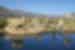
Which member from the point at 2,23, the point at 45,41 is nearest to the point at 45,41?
the point at 45,41

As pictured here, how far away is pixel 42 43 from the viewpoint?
2225 millimetres

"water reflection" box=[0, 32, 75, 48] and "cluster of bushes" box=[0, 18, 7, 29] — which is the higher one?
"cluster of bushes" box=[0, 18, 7, 29]

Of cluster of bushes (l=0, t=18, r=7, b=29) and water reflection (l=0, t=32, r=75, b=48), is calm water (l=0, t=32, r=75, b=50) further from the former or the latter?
Answer: cluster of bushes (l=0, t=18, r=7, b=29)

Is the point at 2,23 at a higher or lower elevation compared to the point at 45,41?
higher

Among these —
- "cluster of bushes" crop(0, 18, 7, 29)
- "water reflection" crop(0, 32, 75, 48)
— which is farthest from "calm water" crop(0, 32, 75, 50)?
"cluster of bushes" crop(0, 18, 7, 29)

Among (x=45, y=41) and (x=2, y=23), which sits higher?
(x=2, y=23)

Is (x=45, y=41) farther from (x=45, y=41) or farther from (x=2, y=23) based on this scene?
(x=2, y=23)

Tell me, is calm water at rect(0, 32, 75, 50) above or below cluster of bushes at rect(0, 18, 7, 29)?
below

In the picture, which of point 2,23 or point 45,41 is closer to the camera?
point 2,23

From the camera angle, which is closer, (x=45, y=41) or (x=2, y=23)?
(x=2, y=23)

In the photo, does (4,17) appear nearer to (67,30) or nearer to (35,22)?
(35,22)

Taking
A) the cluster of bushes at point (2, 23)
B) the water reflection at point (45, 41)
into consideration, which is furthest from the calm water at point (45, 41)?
the cluster of bushes at point (2, 23)

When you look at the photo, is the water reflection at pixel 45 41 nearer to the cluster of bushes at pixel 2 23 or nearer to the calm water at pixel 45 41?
the calm water at pixel 45 41

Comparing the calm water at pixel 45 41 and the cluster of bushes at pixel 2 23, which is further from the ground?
the cluster of bushes at pixel 2 23
